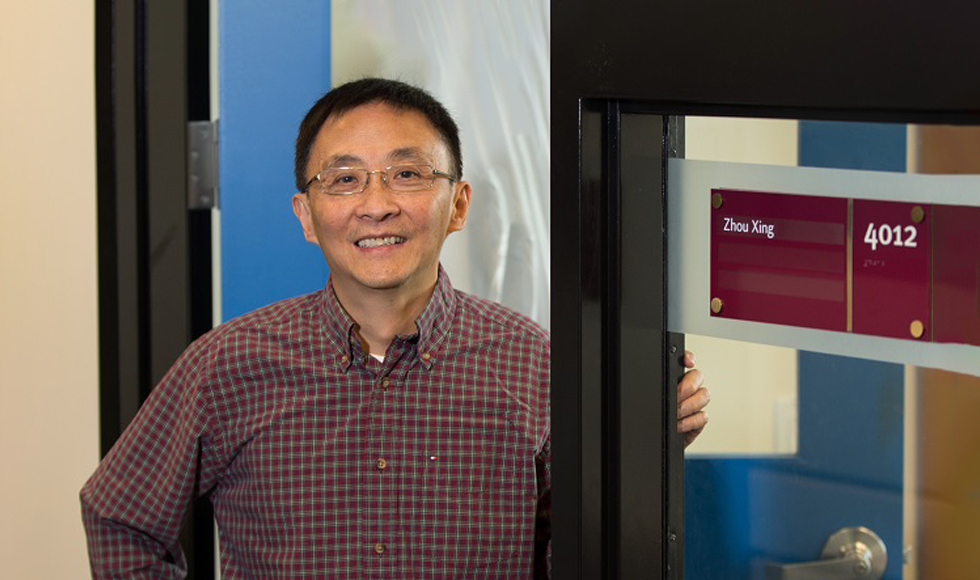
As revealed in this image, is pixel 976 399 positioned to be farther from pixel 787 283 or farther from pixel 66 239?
pixel 66 239

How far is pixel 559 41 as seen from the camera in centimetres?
97

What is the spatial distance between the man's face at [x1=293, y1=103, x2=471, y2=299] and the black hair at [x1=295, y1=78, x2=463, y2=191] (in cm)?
1

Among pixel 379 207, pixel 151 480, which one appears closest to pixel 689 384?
pixel 379 207

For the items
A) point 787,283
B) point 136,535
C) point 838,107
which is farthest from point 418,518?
point 838,107

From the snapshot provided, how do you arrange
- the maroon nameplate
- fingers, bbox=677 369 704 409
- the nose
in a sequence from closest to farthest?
the maroon nameplate → fingers, bbox=677 369 704 409 → the nose

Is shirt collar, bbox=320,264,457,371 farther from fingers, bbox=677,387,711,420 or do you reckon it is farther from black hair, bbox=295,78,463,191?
fingers, bbox=677,387,711,420

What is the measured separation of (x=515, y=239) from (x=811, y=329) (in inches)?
53.3

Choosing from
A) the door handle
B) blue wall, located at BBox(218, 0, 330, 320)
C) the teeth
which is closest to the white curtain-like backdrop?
blue wall, located at BBox(218, 0, 330, 320)

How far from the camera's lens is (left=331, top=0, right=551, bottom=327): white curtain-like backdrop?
2197 millimetres

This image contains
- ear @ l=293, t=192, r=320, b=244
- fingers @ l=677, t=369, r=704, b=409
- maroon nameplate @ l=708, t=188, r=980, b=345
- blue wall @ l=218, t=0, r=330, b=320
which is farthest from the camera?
blue wall @ l=218, t=0, r=330, b=320

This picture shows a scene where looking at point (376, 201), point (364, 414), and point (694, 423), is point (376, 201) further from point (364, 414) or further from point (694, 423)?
point (694, 423)

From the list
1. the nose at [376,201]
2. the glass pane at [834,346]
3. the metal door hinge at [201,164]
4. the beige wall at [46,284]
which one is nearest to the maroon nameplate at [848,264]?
the glass pane at [834,346]

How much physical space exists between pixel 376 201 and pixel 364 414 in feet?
0.94

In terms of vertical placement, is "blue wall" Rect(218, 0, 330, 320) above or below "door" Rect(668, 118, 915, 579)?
above
